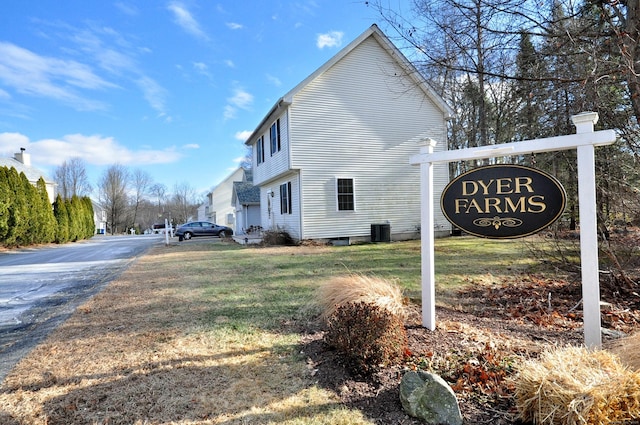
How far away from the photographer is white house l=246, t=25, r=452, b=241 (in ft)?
45.3

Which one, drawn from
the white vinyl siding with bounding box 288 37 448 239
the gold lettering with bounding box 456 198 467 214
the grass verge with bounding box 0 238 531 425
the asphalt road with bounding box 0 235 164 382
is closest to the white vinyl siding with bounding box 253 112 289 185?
the white vinyl siding with bounding box 288 37 448 239

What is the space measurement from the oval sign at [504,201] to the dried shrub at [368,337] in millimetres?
1438

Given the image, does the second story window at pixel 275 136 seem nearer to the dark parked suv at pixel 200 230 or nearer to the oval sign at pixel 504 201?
the dark parked suv at pixel 200 230

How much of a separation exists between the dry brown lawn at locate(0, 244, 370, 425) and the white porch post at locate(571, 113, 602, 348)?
2437 millimetres

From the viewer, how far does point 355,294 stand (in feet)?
12.5

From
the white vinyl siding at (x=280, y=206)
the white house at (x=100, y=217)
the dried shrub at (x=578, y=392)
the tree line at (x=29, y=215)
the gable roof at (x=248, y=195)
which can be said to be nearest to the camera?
the dried shrub at (x=578, y=392)

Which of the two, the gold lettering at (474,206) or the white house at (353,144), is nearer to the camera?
the gold lettering at (474,206)

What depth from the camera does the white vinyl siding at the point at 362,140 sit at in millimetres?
13867

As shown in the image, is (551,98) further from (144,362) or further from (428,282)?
(144,362)

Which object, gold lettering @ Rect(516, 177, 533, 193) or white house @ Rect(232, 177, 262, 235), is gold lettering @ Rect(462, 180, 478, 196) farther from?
white house @ Rect(232, 177, 262, 235)

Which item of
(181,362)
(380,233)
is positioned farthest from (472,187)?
(380,233)

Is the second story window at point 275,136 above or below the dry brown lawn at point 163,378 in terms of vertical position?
above

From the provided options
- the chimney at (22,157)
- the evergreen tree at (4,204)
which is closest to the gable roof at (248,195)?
the evergreen tree at (4,204)

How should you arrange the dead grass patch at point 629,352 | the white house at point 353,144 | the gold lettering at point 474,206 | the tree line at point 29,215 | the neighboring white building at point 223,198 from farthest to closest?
1. the neighboring white building at point 223,198
2. the tree line at point 29,215
3. the white house at point 353,144
4. the gold lettering at point 474,206
5. the dead grass patch at point 629,352
